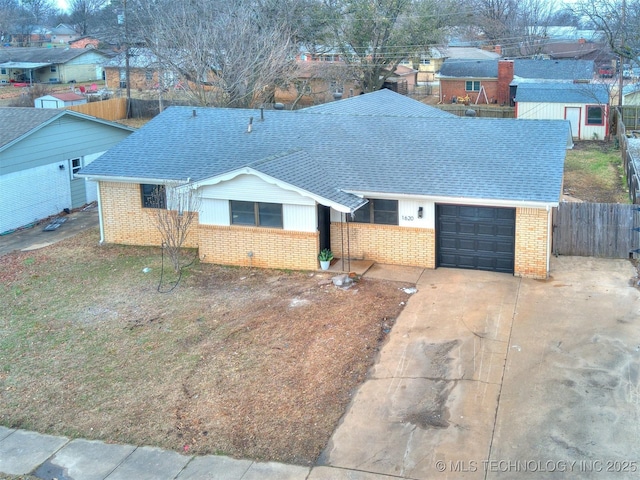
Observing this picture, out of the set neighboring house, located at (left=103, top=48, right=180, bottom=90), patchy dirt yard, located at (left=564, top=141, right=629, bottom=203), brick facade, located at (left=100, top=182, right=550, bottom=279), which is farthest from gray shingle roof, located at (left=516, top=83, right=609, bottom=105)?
brick facade, located at (left=100, top=182, right=550, bottom=279)

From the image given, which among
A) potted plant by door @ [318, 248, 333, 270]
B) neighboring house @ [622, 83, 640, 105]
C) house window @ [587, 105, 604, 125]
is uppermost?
neighboring house @ [622, 83, 640, 105]

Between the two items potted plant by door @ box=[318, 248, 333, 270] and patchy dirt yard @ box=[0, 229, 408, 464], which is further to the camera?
potted plant by door @ box=[318, 248, 333, 270]

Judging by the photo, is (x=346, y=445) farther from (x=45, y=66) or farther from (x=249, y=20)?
(x=45, y=66)

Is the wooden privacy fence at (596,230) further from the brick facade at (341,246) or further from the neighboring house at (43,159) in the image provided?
the neighboring house at (43,159)

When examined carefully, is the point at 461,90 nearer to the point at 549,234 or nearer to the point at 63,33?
the point at 549,234

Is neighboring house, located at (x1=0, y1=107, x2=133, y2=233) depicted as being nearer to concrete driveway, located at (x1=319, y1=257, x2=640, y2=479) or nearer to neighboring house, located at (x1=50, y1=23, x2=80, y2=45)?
concrete driveway, located at (x1=319, y1=257, x2=640, y2=479)

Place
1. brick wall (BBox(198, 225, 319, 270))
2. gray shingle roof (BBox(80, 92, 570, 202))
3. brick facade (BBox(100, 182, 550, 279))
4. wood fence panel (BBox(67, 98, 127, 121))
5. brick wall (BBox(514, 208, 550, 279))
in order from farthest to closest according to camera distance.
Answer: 1. wood fence panel (BBox(67, 98, 127, 121))
2. brick wall (BBox(198, 225, 319, 270))
3. gray shingle roof (BBox(80, 92, 570, 202))
4. brick facade (BBox(100, 182, 550, 279))
5. brick wall (BBox(514, 208, 550, 279))
